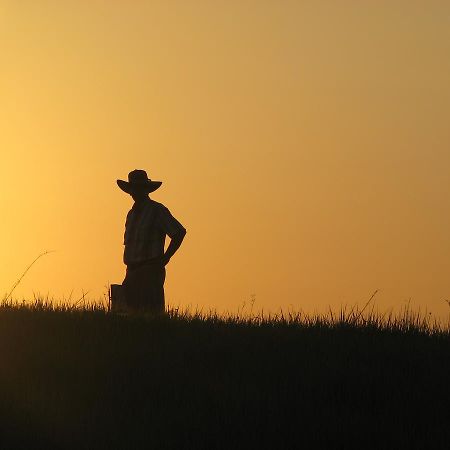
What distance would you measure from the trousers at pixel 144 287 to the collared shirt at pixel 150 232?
14 centimetres

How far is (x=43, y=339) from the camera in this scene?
1471cm

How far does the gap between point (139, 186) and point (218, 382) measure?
16.1 ft

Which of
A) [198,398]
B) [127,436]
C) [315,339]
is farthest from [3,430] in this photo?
[315,339]

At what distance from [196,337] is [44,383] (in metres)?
2.17

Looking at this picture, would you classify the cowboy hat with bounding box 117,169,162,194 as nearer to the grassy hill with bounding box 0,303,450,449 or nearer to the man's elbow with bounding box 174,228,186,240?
the man's elbow with bounding box 174,228,186,240

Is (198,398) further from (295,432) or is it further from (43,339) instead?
(43,339)

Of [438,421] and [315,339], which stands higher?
[315,339]

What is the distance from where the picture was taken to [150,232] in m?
17.2

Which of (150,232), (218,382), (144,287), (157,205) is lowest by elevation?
(218,382)

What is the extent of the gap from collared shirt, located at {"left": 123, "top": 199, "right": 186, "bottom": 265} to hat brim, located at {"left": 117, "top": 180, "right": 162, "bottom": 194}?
296 mm

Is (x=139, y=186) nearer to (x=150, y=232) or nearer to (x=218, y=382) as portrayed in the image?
(x=150, y=232)

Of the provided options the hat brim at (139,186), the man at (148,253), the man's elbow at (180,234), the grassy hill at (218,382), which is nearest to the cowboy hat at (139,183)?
the hat brim at (139,186)

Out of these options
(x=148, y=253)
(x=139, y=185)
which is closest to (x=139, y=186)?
(x=139, y=185)

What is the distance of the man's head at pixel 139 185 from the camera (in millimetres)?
17500
